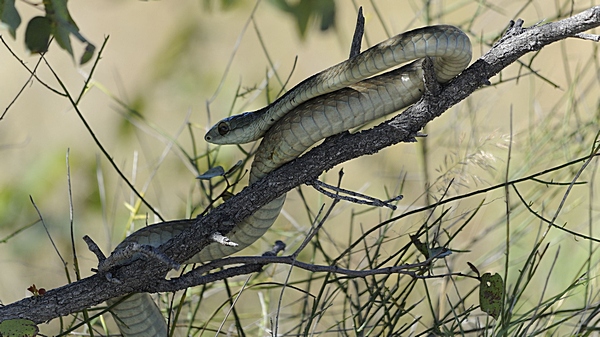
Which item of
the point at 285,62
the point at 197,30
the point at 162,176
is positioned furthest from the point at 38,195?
the point at 285,62

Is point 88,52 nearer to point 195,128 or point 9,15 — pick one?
point 9,15

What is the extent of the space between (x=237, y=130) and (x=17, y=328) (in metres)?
0.88

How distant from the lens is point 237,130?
2188mm

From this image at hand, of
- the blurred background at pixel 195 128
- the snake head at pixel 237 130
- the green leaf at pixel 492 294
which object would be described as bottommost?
the green leaf at pixel 492 294

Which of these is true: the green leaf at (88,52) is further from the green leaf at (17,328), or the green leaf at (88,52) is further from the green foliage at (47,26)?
the green leaf at (17,328)

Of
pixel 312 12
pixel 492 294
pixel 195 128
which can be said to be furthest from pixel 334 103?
pixel 195 128

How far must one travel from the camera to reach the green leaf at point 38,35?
1904 mm

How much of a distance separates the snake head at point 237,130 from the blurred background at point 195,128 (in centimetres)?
140

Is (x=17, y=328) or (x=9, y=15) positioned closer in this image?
(x=9, y=15)

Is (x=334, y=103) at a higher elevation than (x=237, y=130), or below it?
below

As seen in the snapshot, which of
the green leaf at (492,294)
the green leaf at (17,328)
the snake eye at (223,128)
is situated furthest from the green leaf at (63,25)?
the green leaf at (492,294)

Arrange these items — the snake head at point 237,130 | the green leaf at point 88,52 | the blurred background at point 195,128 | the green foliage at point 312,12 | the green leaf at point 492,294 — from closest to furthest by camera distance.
Result: the green foliage at point 312,12
the green leaf at point 492,294
the green leaf at point 88,52
the snake head at point 237,130
the blurred background at point 195,128

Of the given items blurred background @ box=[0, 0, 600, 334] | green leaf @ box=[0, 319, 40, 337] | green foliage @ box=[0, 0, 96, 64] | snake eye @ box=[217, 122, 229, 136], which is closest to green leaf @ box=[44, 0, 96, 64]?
green foliage @ box=[0, 0, 96, 64]

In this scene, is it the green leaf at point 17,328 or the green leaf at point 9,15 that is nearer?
the green leaf at point 9,15
